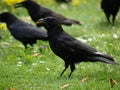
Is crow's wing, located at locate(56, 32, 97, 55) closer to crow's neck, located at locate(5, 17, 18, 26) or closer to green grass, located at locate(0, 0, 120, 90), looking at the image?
green grass, located at locate(0, 0, 120, 90)

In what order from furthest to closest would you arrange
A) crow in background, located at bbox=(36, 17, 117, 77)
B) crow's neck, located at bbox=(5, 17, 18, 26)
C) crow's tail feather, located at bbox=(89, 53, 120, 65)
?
crow's neck, located at bbox=(5, 17, 18, 26)
crow in background, located at bbox=(36, 17, 117, 77)
crow's tail feather, located at bbox=(89, 53, 120, 65)

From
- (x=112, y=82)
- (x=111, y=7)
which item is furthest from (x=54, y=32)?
(x=111, y=7)

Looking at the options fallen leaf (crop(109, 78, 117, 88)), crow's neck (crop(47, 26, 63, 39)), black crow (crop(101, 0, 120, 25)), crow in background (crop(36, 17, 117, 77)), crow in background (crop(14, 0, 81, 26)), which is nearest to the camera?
fallen leaf (crop(109, 78, 117, 88))

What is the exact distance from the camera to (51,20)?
27.2 ft

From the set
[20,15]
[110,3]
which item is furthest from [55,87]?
[20,15]

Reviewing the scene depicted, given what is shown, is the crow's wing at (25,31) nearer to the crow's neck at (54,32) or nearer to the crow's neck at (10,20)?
the crow's neck at (10,20)

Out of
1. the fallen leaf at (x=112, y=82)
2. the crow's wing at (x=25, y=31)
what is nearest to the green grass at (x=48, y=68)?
the fallen leaf at (x=112, y=82)

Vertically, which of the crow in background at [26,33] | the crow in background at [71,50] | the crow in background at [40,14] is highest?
the crow in background at [71,50]

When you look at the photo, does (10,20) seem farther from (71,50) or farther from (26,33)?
(71,50)

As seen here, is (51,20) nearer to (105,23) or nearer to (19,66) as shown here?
(19,66)

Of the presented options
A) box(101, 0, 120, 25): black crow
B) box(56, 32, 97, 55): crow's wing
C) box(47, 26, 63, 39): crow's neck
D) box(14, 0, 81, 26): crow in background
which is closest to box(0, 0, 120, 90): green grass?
box(14, 0, 81, 26): crow in background

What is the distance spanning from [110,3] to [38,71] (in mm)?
5294

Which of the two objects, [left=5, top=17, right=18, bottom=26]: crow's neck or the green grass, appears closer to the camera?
the green grass

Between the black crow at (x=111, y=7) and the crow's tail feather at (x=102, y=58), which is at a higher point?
the crow's tail feather at (x=102, y=58)
